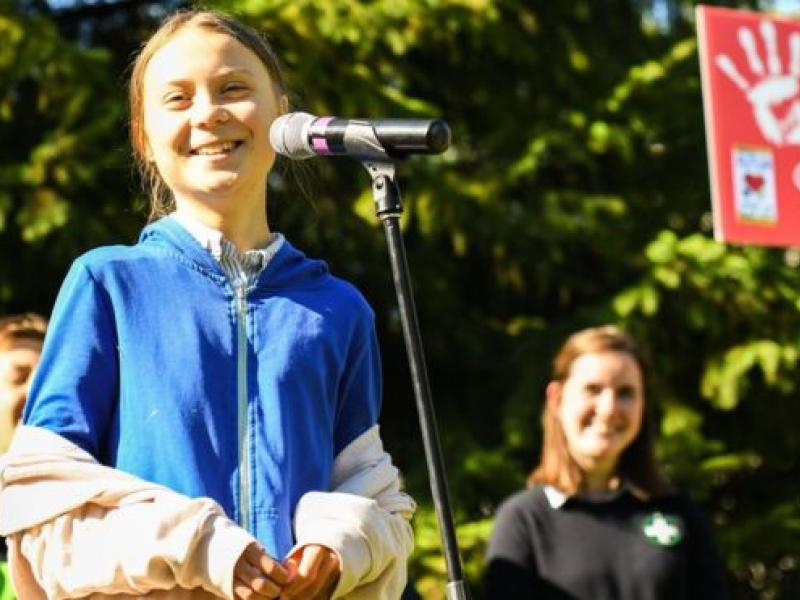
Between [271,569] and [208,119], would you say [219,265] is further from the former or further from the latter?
[271,569]

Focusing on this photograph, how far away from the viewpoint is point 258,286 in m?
2.33

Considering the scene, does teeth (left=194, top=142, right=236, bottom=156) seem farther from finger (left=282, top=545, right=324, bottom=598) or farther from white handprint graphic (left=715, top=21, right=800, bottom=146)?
white handprint graphic (left=715, top=21, right=800, bottom=146)

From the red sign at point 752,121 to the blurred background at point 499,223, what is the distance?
96 centimetres

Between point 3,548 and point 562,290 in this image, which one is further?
point 562,290

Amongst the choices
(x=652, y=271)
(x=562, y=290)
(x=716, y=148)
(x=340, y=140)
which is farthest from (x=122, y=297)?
(x=562, y=290)

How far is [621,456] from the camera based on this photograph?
4.08m

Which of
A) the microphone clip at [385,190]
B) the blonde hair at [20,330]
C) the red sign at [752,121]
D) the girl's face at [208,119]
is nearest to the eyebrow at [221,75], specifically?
the girl's face at [208,119]

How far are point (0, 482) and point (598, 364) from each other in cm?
206

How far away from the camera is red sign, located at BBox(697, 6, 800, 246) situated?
17.6ft

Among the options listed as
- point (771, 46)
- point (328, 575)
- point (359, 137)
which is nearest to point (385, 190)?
point (359, 137)

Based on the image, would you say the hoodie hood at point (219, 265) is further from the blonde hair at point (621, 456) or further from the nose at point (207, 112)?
the blonde hair at point (621, 456)

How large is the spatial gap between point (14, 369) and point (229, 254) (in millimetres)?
1593

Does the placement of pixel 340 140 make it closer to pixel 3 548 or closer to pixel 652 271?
pixel 3 548

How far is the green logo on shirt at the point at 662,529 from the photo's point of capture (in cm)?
397
